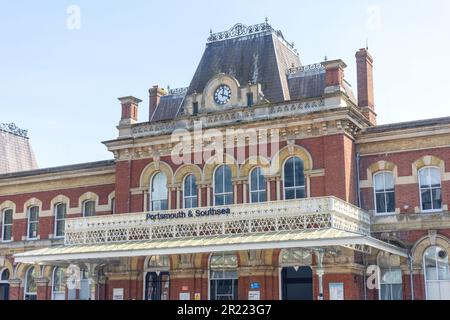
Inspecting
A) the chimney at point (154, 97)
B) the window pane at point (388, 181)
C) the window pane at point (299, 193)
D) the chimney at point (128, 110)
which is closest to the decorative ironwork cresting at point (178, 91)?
the chimney at point (154, 97)

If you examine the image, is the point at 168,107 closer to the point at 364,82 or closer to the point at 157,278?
the point at 157,278

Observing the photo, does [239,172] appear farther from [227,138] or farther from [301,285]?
[301,285]

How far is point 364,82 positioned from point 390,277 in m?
9.04

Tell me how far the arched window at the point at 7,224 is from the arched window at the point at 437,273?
66.8 ft

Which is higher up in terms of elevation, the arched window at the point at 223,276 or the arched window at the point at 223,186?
the arched window at the point at 223,186

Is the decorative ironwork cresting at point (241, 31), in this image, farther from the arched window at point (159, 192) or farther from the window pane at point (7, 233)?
the window pane at point (7, 233)

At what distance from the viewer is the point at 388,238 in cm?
2348

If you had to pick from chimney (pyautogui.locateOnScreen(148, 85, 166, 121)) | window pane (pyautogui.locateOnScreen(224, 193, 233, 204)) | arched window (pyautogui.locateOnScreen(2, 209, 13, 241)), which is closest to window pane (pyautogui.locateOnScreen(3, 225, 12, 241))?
arched window (pyautogui.locateOnScreen(2, 209, 13, 241))

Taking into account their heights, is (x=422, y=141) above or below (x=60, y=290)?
above

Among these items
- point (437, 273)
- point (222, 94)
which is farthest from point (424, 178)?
point (222, 94)

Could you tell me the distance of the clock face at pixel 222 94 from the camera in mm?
26219
